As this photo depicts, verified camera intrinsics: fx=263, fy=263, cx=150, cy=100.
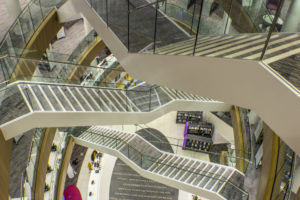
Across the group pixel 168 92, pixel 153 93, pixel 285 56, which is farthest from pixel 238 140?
pixel 285 56

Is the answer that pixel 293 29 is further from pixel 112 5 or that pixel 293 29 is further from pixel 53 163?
pixel 53 163

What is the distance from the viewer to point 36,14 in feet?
33.8

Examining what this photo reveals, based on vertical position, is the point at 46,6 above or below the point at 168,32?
below

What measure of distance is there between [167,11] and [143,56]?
166 inches

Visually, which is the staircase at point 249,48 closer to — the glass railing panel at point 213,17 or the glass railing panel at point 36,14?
the glass railing panel at point 213,17

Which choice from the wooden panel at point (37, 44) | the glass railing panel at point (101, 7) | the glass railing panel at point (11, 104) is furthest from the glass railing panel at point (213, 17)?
the wooden panel at point (37, 44)

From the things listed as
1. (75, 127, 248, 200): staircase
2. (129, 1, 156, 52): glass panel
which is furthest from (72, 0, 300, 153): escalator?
(75, 127, 248, 200): staircase

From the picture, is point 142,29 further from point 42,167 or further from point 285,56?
point 42,167

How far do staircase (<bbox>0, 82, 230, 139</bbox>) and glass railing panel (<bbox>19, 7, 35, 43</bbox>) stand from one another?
2771 mm

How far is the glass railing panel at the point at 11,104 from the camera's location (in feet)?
21.0

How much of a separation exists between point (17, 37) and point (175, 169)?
7.54 metres

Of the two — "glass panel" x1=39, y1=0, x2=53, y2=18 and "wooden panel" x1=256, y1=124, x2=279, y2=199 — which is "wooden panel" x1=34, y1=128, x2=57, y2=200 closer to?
"glass panel" x1=39, y1=0, x2=53, y2=18

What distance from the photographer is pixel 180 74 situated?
16.7ft

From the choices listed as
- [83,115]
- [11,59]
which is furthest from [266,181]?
[11,59]
